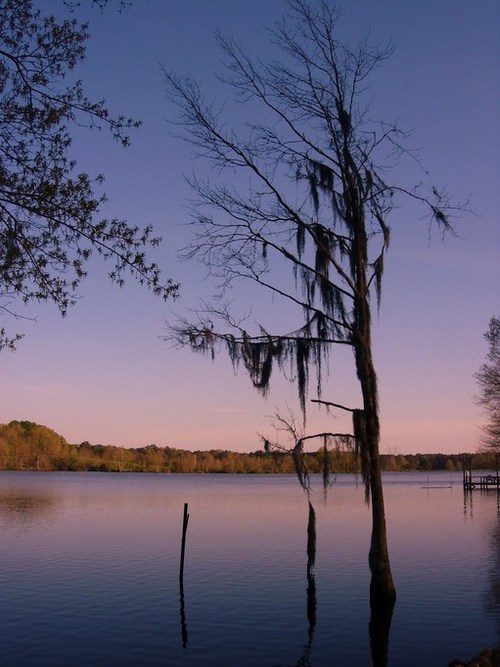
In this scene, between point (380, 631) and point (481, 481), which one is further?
point (481, 481)

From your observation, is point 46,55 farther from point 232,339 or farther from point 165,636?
point 165,636

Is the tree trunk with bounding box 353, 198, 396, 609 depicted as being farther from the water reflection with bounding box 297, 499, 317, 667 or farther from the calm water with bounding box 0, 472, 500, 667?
the water reflection with bounding box 297, 499, 317, 667

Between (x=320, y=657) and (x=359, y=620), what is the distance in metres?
3.19

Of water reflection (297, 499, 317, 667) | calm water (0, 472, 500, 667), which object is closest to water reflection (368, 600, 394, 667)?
calm water (0, 472, 500, 667)

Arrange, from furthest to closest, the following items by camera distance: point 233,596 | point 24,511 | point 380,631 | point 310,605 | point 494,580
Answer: point 24,511, point 494,580, point 233,596, point 310,605, point 380,631

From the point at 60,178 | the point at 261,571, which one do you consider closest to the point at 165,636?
the point at 261,571

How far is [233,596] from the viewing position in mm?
20141

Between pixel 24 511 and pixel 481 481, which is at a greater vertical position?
pixel 481 481

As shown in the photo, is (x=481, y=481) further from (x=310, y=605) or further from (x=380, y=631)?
(x=380, y=631)

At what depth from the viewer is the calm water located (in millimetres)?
14758

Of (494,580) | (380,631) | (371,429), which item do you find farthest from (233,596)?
(494,580)

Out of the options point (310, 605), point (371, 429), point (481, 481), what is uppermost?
point (371, 429)

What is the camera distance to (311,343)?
1711 centimetres

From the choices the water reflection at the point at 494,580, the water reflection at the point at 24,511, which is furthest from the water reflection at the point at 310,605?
the water reflection at the point at 24,511
